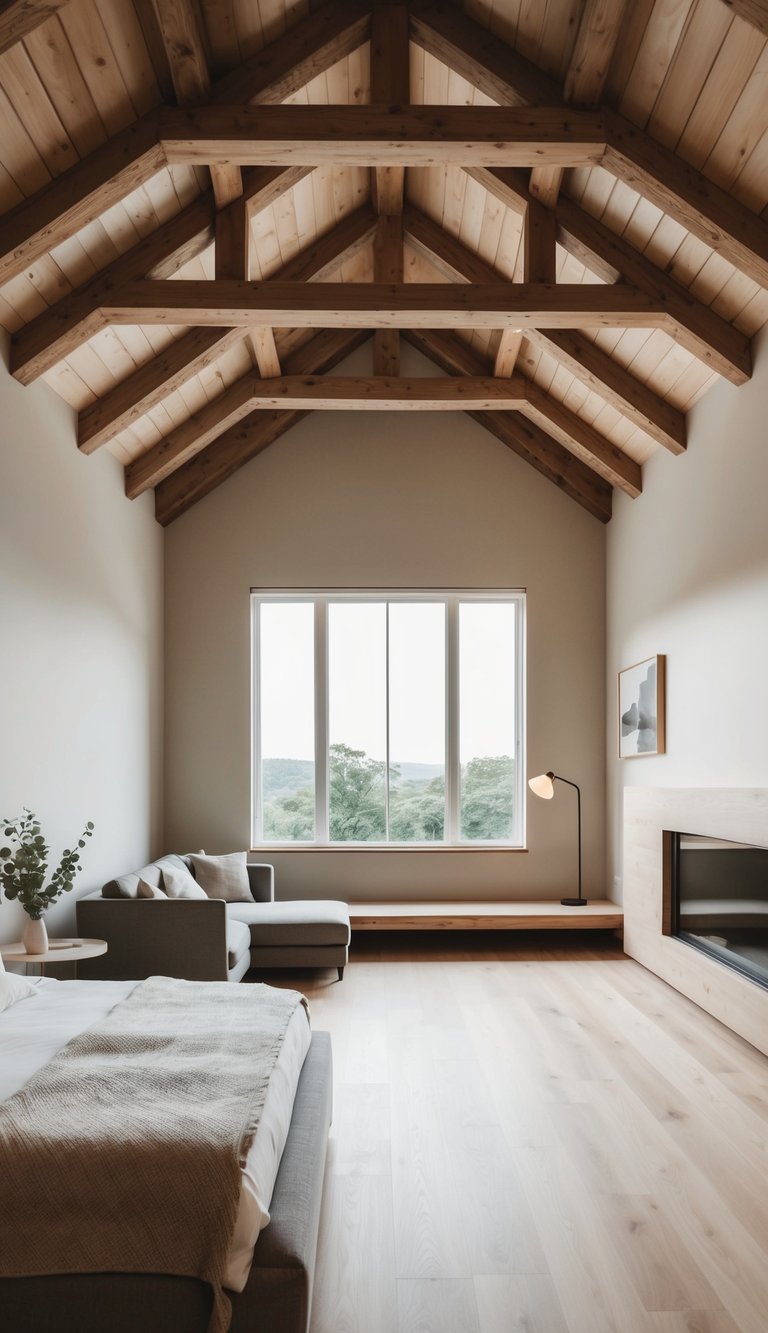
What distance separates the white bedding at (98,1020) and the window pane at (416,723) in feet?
12.7

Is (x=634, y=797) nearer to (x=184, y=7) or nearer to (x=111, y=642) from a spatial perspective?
(x=111, y=642)

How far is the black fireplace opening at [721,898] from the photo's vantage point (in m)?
4.36

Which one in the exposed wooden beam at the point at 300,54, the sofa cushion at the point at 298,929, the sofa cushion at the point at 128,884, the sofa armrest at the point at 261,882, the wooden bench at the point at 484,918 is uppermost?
the exposed wooden beam at the point at 300,54

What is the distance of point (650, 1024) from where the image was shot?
475 cm

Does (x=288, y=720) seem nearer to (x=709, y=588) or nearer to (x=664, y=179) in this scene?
(x=709, y=588)

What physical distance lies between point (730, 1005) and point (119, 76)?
15.0 feet

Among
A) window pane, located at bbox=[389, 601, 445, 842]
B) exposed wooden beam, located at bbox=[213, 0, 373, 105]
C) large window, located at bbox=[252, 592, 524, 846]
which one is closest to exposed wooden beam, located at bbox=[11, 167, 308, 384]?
exposed wooden beam, located at bbox=[213, 0, 373, 105]

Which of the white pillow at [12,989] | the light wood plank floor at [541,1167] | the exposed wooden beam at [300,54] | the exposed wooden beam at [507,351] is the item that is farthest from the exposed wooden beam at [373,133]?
→ the light wood plank floor at [541,1167]

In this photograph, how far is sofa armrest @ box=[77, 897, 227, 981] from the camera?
4895mm

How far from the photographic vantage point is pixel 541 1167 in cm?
313

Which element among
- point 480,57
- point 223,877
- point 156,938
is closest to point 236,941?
point 156,938

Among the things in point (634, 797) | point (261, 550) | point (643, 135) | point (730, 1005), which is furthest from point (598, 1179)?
point (261, 550)

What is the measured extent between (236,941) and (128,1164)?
3134 millimetres

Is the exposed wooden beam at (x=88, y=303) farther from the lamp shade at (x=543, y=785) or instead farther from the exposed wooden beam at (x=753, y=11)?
the lamp shade at (x=543, y=785)
